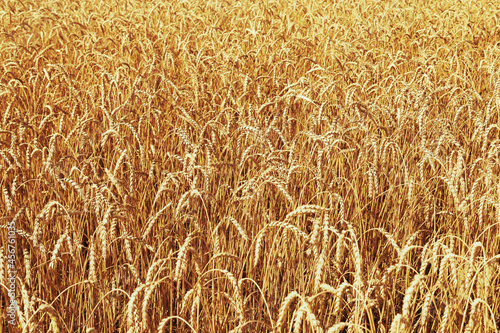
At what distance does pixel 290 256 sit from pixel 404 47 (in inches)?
122

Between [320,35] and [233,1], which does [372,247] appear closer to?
[320,35]

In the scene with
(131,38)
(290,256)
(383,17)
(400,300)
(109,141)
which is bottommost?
(400,300)

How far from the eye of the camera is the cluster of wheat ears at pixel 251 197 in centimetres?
132

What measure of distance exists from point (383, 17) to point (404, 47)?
3.18 feet

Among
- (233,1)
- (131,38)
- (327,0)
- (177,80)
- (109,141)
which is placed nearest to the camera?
(109,141)

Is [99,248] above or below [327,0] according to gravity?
below

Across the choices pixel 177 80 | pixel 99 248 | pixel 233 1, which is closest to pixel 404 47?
pixel 177 80

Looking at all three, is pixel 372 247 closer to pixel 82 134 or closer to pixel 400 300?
pixel 400 300

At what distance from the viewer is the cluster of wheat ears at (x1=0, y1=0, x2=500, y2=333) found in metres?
1.32

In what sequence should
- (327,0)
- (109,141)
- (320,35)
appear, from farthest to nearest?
(327,0), (320,35), (109,141)

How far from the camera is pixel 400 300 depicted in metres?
1.81

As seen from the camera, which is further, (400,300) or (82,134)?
(82,134)

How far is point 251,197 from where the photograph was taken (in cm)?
145

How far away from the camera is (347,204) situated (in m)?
1.97
